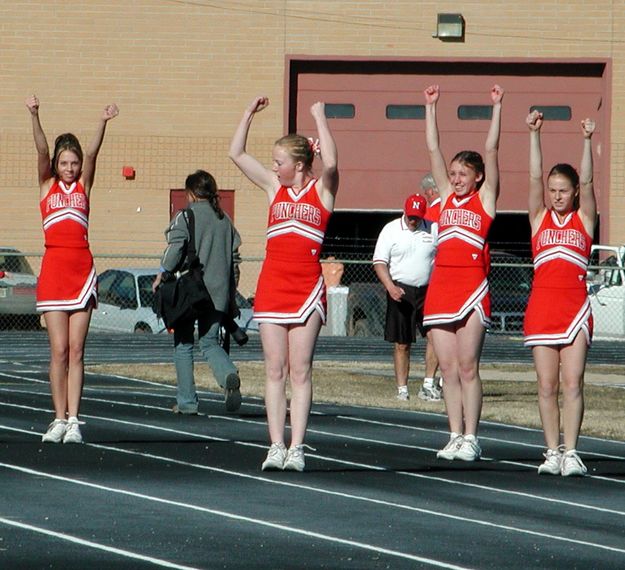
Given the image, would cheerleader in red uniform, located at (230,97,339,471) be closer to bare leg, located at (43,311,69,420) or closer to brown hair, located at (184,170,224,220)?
bare leg, located at (43,311,69,420)

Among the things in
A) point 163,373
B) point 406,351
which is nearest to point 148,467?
point 406,351

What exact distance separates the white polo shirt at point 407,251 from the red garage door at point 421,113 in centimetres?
1611

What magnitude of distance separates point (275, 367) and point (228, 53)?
2160 cm

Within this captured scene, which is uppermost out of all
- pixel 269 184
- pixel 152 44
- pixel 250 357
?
pixel 152 44

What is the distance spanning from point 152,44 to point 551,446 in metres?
21.8

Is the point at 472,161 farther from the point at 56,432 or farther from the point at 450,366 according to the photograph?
the point at 56,432

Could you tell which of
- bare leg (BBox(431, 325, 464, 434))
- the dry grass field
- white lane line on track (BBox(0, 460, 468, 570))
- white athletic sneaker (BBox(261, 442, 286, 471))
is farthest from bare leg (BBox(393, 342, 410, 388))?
white lane line on track (BBox(0, 460, 468, 570))

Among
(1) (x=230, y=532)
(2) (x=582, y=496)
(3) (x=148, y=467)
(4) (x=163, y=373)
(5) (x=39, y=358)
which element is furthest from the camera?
(5) (x=39, y=358)

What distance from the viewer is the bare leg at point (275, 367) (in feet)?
30.6

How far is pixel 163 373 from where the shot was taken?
55.3ft

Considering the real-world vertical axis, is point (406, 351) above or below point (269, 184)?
below

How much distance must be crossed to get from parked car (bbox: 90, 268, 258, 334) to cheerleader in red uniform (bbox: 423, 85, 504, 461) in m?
14.8

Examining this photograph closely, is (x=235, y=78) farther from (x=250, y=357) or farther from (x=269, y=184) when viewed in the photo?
(x=269, y=184)

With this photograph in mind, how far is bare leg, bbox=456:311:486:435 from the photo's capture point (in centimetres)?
1000
